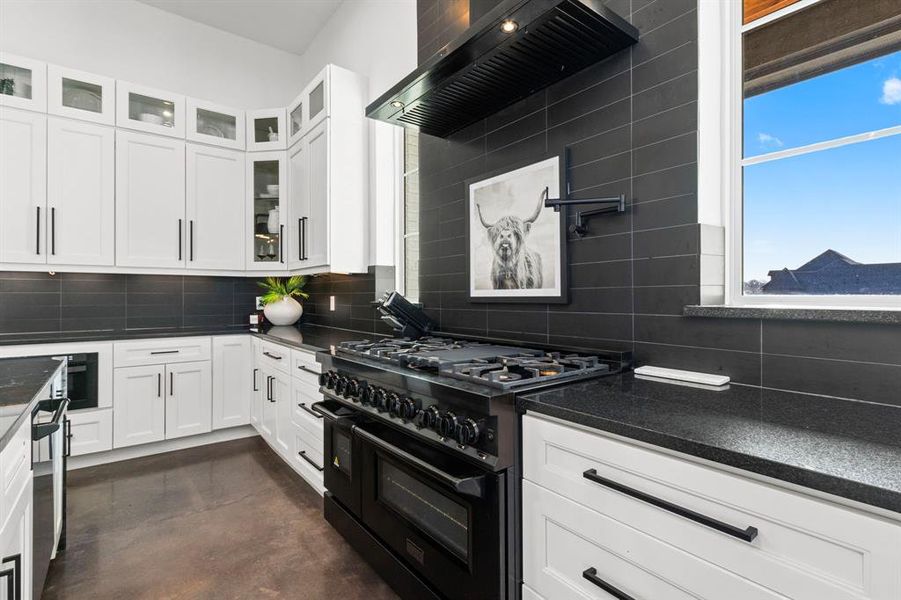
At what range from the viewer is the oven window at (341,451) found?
2.04 m

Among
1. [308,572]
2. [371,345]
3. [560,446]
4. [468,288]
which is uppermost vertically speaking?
[468,288]

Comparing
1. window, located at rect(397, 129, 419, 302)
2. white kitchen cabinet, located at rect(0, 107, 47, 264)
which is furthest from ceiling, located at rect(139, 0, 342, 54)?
window, located at rect(397, 129, 419, 302)

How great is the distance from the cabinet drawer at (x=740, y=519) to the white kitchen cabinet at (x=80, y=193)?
3.57 meters

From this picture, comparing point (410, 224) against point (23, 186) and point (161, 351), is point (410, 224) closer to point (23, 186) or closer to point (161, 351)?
point (161, 351)

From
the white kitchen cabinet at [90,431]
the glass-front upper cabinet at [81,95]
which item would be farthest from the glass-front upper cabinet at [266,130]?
the white kitchen cabinet at [90,431]

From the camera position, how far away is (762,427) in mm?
985

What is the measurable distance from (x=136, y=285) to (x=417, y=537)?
3.40m

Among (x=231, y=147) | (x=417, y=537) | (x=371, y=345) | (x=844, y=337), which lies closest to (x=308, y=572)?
(x=417, y=537)

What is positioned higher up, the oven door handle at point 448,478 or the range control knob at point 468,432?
the range control knob at point 468,432

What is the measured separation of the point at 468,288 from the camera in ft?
7.97

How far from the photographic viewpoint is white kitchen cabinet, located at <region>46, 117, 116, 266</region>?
3139mm

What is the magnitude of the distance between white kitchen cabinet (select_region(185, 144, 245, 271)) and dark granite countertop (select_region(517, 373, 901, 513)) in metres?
3.34

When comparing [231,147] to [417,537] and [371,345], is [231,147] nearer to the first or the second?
[371,345]

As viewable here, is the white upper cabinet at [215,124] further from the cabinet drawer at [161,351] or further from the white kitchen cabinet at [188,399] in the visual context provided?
the white kitchen cabinet at [188,399]
